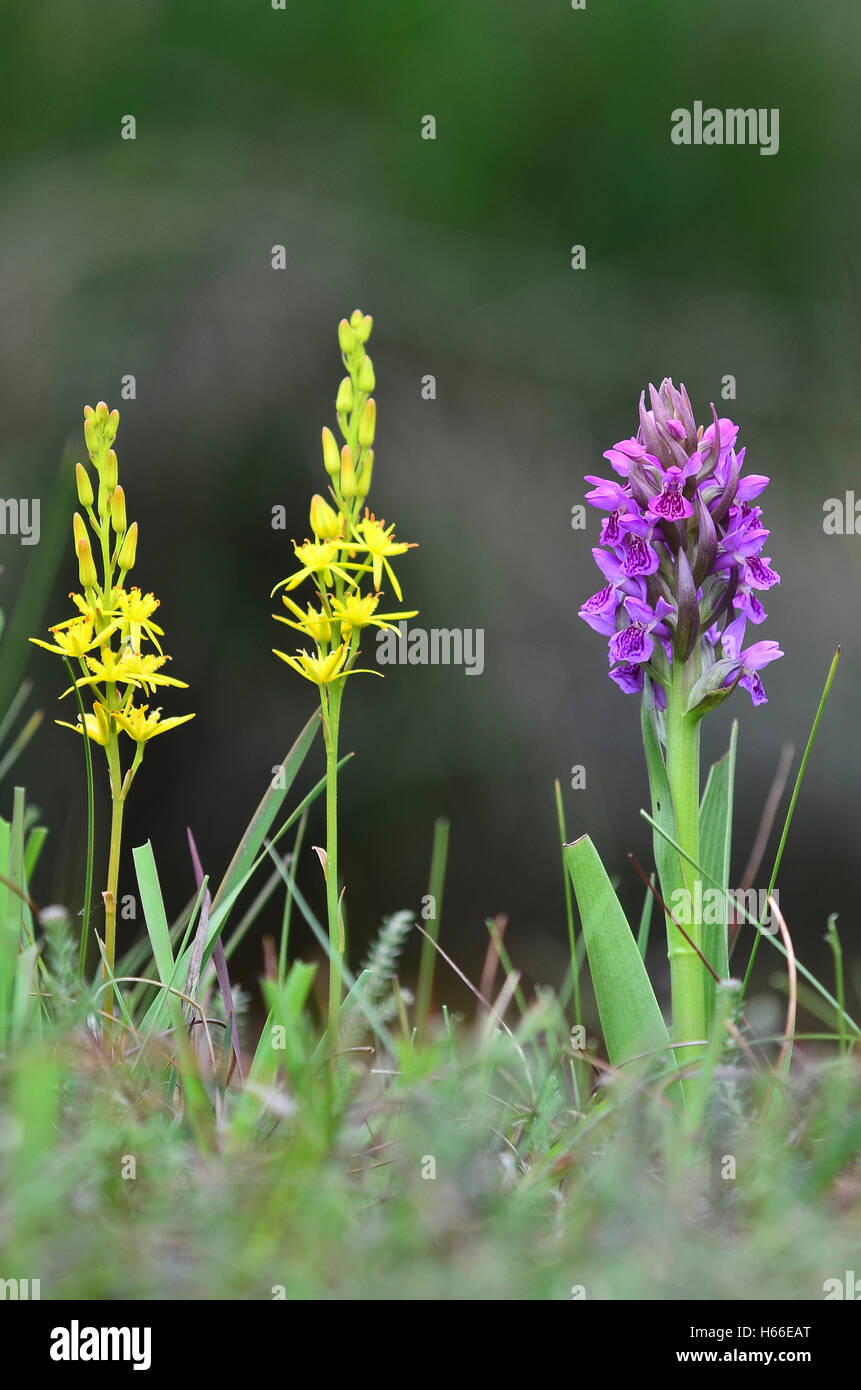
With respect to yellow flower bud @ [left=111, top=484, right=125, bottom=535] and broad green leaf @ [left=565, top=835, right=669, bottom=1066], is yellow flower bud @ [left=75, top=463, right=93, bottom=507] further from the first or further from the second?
broad green leaf @ [left=565, top=835, right=669, bottom=1066]

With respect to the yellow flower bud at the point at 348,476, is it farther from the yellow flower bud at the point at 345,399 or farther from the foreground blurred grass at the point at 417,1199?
the foreground blurred grass at the point at 417,1199

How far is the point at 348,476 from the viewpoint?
1.50 meters

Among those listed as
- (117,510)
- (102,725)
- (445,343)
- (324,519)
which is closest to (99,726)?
(102,725)

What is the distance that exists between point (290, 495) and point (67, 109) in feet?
6.65

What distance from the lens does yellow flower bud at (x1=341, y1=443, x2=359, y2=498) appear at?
1497 mm

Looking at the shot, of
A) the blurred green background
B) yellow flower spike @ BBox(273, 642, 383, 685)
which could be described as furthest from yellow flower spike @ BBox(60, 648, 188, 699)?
the blurred green background

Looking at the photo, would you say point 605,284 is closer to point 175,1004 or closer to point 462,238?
point 462,238

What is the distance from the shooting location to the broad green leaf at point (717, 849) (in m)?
1.54

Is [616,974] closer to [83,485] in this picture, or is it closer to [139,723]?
[139,723]


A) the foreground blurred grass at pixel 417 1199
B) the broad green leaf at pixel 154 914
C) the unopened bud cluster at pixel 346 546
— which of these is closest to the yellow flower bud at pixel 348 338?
the unopened bud cluster at pixel 346 546

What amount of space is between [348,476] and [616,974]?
2.24 ft

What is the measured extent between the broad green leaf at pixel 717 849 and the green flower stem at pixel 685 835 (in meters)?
0.02

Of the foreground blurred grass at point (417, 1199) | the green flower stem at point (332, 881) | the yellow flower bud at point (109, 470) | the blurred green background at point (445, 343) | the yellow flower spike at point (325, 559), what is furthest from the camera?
the blurred green background at point (445, 343)
